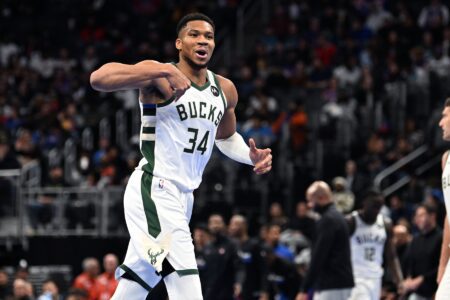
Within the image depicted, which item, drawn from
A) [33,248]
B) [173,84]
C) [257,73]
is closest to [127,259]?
[173,84]

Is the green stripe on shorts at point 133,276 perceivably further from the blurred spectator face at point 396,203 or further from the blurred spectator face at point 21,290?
the blurred spectator face at point 396,203

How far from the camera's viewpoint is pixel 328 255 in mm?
13086

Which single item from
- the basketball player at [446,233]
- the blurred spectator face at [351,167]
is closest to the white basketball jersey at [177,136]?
the basketball player at [446,233]

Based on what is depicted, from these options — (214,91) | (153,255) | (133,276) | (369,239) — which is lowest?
(369,239)

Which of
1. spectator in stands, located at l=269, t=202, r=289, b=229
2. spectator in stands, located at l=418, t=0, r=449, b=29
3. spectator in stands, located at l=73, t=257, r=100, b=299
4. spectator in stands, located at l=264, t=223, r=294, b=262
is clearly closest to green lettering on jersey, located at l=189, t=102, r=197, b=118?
spectator in stands, located at l=264, t=223, r=294, b=262

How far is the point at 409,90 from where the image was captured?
75.3 ft

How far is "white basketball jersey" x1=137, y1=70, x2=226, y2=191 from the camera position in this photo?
8.48 metres

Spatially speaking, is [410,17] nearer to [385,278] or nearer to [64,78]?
[64,78]

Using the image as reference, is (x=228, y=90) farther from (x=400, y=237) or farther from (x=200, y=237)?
(x=200, y=237)

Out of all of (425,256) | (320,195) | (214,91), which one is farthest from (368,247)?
(214,91)

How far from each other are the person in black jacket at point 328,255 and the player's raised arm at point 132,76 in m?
5.27

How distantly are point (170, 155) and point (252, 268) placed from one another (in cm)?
735

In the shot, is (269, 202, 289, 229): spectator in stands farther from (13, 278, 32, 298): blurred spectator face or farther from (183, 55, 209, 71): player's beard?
(183, 55, 209, 71): player's beard

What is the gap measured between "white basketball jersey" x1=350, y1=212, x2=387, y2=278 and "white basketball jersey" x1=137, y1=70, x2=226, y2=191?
5.53 meters
